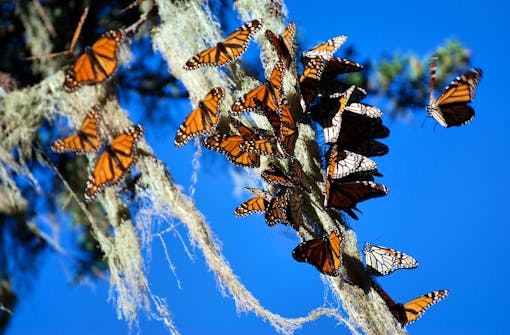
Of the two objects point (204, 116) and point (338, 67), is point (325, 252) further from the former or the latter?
point (338, 67)

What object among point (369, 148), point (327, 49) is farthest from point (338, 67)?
point (369, 148)

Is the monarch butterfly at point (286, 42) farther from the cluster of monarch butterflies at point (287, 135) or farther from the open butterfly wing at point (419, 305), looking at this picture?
the open butterfly wing at point (419, 305)

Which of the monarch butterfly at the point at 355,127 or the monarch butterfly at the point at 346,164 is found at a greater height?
the monarch butterfly at the point at 355,127

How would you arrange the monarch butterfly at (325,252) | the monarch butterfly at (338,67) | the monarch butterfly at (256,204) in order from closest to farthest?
1. the monarch butterfly at (325,252)
2. the monarch butterfly at (256,204)
3. the monarch butterfly at (338,67)

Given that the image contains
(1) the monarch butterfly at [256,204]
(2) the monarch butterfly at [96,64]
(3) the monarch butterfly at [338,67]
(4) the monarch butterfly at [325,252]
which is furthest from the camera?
(3) the monarch butterfly at [338,67]

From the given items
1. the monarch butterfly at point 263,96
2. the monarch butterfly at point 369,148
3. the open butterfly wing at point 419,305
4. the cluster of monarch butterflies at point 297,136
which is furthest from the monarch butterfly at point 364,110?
the open butterfly wing at point 419,305

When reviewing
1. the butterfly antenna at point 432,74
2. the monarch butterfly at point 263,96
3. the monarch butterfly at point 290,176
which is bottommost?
the monarch butterfly at point 290,176

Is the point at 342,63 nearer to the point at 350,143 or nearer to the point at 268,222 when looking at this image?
the point at 350,143

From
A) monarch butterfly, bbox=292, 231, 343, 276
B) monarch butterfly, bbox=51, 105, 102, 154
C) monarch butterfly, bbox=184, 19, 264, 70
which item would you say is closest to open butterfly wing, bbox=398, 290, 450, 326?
monarch butterfly, bbox=292, 231, 343, 276

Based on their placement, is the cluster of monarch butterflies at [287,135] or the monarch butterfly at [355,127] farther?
the monarch butterfly at [355,127]
